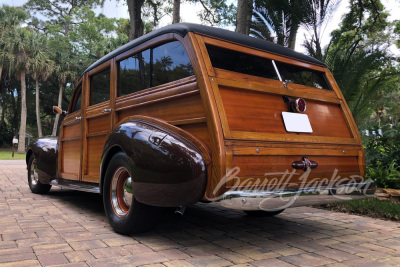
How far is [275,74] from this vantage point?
10.3 ft

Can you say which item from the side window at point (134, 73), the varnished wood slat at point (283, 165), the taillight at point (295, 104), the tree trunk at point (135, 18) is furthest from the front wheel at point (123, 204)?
the tree trunk at point (135, 18)

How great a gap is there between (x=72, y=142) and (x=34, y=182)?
1702mm

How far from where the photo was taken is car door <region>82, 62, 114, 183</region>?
12.2 feet

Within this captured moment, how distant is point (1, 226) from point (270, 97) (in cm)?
296

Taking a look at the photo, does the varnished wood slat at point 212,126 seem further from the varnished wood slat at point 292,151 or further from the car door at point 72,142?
the car door at point 72,142

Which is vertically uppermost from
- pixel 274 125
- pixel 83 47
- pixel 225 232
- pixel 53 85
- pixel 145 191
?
pixel 83 47

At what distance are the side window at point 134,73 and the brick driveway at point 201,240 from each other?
4.79 ft

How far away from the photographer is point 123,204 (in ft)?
10.5

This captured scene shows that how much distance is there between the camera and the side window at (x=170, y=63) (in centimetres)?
280

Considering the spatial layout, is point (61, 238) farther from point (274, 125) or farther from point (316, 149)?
point (316, 149)

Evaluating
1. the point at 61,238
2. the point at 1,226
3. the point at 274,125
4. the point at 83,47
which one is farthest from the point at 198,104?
the point at 83,47

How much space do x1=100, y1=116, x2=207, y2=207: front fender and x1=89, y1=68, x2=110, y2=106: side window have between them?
3.80ft

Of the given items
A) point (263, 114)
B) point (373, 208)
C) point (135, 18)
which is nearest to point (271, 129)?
point (263, 114)

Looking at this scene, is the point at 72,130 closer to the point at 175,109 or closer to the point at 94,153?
the point at 94,153
